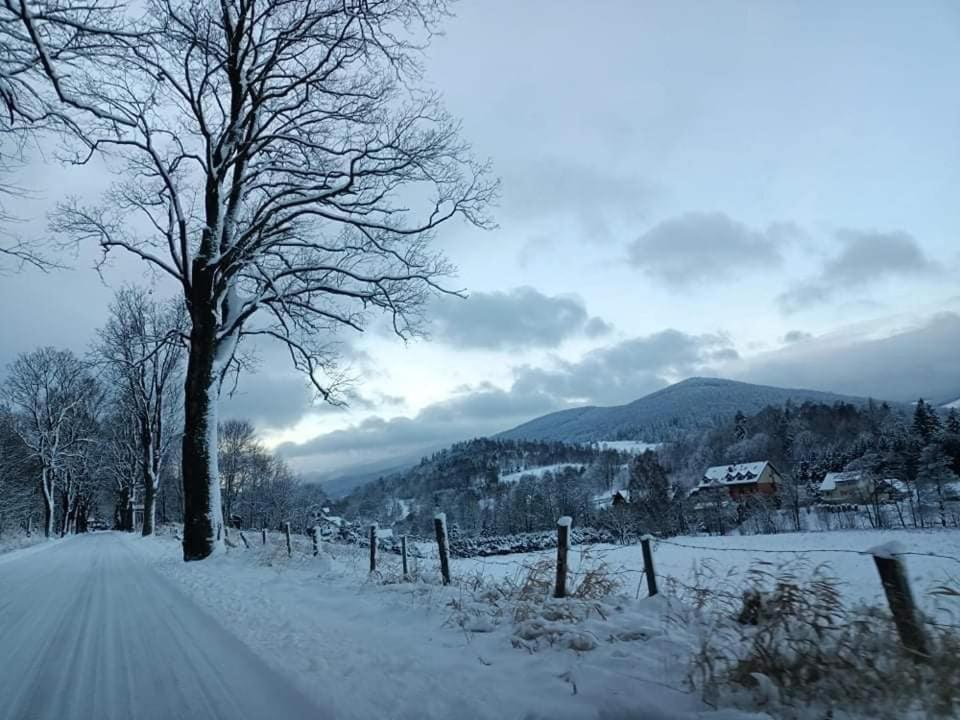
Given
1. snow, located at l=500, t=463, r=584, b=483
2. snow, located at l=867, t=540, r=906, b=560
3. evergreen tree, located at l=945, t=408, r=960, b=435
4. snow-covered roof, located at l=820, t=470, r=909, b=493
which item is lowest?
snow, located at l=500, t=463, r=584, b=483

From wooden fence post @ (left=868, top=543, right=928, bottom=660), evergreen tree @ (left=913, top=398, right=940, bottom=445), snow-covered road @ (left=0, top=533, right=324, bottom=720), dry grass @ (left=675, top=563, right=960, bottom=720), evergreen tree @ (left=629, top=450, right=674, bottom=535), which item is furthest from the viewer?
evergreen tree @ (left=913, top=398, right=940, bottom=445)

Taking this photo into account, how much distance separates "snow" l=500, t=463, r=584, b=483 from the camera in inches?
6142

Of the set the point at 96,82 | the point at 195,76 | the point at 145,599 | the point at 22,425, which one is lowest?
the point at 145,599

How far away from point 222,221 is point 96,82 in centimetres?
358

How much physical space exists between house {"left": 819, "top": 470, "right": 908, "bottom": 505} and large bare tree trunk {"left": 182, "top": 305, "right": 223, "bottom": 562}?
203ft

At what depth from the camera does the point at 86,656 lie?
443cm

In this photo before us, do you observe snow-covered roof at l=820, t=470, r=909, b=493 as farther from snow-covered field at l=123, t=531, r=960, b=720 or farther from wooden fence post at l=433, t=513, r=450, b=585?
snow-covered field at l=123, t=531, r=960, b=720

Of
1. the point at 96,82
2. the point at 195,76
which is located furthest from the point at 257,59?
the point at 96,82

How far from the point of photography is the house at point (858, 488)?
5528 cm

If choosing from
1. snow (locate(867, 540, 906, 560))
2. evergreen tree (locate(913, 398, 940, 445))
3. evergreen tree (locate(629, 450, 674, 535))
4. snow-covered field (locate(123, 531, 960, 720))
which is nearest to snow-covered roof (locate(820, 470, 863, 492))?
evergreen tree (locate(913, 398, 940, 445))

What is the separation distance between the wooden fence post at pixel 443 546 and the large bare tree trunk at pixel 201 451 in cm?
626

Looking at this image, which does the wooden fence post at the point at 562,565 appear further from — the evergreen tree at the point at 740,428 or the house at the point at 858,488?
the evergreen tree at the point at 740,428

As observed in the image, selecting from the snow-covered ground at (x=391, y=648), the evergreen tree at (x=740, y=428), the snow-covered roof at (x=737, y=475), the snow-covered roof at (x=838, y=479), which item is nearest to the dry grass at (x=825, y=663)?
the snow-covered ground at (x=391, y=648)

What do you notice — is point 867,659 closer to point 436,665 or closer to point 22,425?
point 436,665
